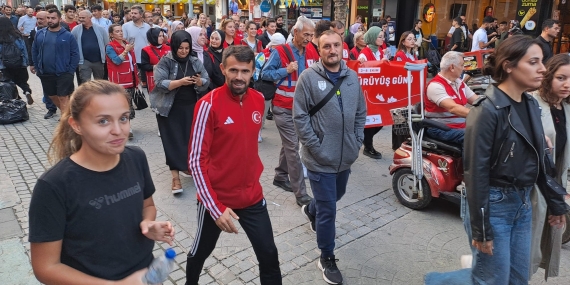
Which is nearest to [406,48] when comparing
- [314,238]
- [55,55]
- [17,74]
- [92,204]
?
[314,238]

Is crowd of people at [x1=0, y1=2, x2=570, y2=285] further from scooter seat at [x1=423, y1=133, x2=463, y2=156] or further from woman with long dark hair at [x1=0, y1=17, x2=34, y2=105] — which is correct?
woman with long dark hair at [x1=0, y1=17, x2=34, y2=105]

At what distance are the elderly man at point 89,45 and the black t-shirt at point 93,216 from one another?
719 centimetres

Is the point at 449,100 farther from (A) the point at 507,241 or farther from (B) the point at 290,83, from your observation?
(A) the point at 507,241

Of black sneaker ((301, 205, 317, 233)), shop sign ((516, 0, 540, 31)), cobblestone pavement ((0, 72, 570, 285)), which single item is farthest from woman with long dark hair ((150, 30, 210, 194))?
shop sign ((516, 0, 540, 31))

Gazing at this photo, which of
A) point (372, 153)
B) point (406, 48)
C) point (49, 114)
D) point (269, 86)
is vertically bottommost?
point (372, 153)

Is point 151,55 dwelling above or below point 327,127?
above

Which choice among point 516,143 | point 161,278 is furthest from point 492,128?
point 161,278

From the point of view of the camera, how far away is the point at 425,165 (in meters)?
4.71

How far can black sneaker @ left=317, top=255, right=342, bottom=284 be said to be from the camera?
3.50 meters

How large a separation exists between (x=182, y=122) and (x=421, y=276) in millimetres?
3208

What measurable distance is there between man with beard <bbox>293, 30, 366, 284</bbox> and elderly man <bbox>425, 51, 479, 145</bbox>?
58.2 inches

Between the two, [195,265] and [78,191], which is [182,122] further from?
→ [78,191]

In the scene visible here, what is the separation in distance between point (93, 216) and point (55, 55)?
22.7 ft

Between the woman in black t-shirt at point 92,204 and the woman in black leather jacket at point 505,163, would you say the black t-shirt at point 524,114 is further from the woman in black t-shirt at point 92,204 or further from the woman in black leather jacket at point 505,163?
the woman in black t-shirt at point 92,204
